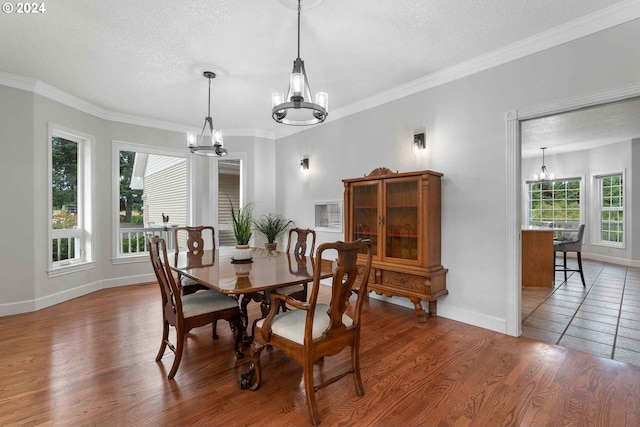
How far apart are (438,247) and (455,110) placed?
1.51 meters

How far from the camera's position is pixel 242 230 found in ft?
15.0

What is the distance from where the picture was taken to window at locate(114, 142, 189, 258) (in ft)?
16.6

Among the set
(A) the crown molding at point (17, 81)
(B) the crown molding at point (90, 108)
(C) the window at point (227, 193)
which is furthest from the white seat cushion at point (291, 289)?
(A) the crown molding at point (17, 81)

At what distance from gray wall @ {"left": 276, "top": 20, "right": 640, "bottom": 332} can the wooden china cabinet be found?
0.66 feet

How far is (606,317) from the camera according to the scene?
336 cm

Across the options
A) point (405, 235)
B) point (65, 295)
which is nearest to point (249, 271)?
point (405, 235)

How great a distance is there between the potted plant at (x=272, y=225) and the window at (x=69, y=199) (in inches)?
101

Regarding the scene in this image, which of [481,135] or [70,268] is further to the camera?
[70,268]

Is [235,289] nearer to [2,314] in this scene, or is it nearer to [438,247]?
[438,247]

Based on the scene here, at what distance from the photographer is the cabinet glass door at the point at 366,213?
372cm

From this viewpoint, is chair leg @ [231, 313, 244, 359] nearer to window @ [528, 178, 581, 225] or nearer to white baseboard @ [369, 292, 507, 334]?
white baseboard @ [369, 292, 507, 334]

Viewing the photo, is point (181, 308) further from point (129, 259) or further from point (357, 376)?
point (129, 259)

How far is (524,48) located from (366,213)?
Result: 88.5 inches

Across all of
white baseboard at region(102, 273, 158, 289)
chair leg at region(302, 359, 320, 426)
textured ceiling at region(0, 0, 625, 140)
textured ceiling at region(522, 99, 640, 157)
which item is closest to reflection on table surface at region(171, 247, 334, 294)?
chair leg at region(302, 359, 320, 426)
